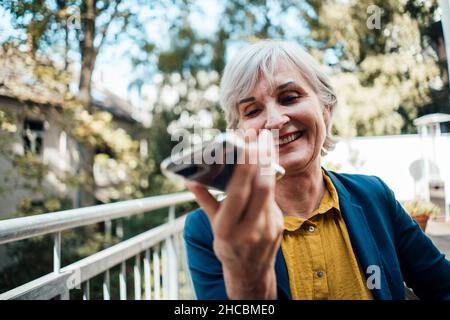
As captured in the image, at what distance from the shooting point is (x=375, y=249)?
0.82 m

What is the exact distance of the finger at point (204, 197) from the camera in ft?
1.62

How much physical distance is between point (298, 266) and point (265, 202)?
451 millimetres

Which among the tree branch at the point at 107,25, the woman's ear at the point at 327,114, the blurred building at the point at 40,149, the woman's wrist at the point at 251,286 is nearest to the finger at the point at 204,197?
the woman's wrist at the point at 251,286

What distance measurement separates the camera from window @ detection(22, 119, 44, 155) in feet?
18.3

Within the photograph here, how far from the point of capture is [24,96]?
4805 millimetres

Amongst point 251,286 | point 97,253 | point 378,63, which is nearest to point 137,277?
point 97,253

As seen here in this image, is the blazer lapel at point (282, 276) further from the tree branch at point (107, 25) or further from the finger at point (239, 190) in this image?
the tree branch at point (107, 25)

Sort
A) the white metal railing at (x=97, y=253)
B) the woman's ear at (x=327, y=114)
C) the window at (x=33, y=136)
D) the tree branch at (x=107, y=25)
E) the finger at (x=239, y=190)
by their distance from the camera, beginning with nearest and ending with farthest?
the finger at (x=239, y=190) < the woman's ear at (x=327, y=114) < the white metal railing at (x=97, y=253) < the tree branch at (x=107, y=25) < the window at (x=33, y=136)

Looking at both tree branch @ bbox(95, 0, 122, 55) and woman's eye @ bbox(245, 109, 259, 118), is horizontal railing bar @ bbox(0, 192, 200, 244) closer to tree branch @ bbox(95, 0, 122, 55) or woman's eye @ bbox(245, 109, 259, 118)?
woman's eye @ bbox(245, 109, 259, 118)

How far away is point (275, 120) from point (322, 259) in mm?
366

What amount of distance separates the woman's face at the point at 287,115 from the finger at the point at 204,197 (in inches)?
13.0

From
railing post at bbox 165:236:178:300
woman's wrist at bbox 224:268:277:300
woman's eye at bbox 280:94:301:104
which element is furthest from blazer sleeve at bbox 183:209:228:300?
railing post at bbox 165:236:178:300

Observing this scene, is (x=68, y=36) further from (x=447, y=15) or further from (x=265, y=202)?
(x=265, y=202)
